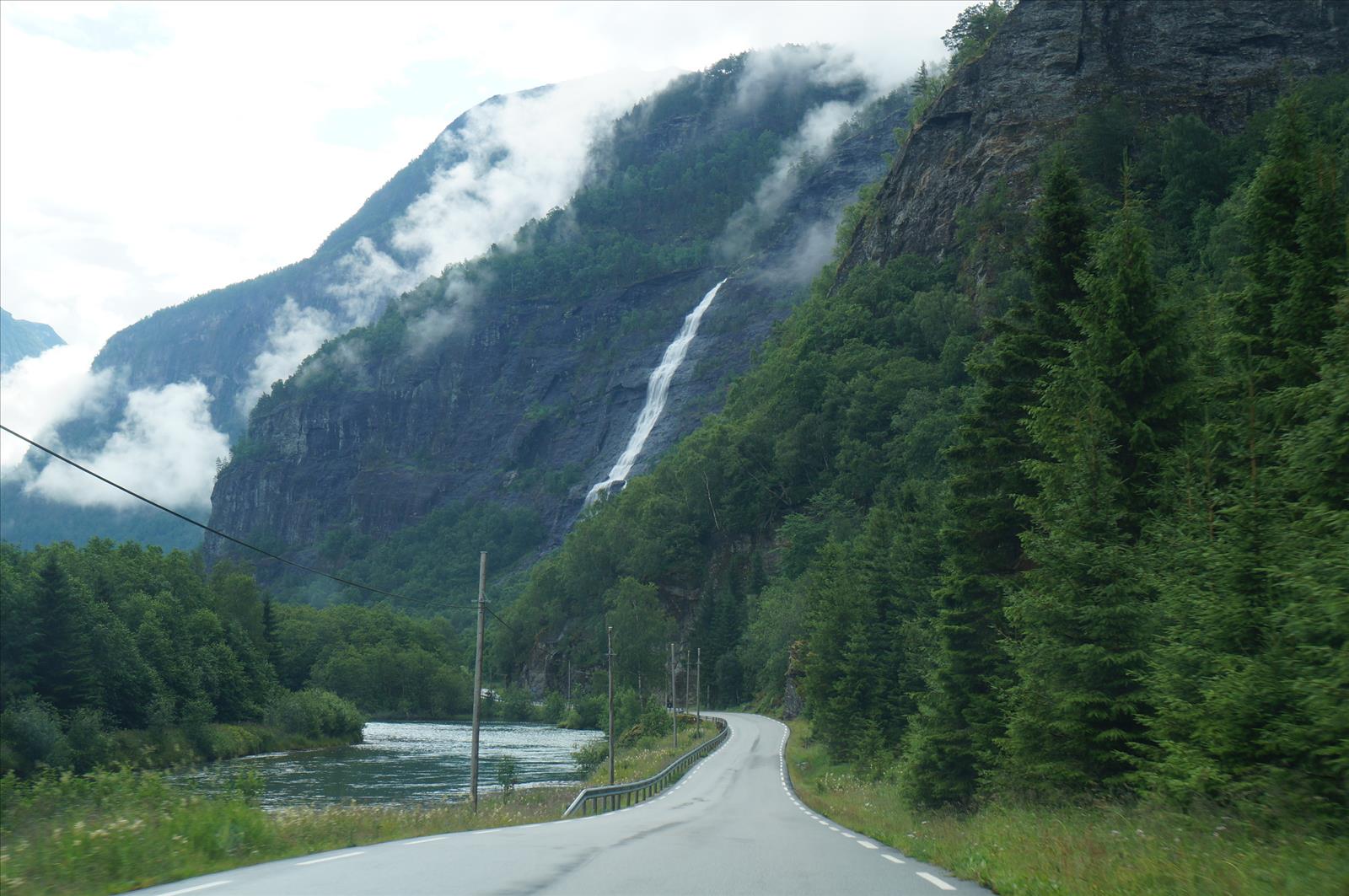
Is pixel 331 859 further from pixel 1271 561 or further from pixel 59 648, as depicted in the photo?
pixel 59 648

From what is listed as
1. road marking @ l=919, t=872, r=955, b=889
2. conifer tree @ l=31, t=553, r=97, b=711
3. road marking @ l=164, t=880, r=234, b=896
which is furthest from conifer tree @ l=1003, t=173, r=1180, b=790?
conifer tree @ l=31, t=553, r=97, b=711

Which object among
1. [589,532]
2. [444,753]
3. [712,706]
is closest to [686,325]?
[589,532]

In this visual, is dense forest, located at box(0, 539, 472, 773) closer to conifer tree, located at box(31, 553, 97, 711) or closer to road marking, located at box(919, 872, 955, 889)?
conifer tree, located at box(31, 553, 97, 711)

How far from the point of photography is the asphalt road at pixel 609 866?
9547 mm

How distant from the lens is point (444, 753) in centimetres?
7062

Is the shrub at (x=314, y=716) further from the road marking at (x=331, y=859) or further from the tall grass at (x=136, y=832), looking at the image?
the road marking at (x=331, y=859)

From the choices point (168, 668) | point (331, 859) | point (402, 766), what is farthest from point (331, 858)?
point (168, 668)

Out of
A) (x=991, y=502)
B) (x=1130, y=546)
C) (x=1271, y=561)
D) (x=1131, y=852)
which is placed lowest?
(x=1131, y=852)

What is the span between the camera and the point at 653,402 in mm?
179000

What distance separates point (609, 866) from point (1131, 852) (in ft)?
17.5

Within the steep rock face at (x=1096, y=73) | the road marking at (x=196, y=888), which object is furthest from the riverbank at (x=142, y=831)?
the steep rock face at (x=1096, y=73)

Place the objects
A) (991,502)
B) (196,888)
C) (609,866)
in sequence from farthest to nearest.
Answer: (991,502)
(609,866)
(196,888)

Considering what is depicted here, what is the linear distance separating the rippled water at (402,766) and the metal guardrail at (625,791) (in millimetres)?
6394

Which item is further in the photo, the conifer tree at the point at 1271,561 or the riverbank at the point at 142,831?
the riverbank at the point at 142,831
